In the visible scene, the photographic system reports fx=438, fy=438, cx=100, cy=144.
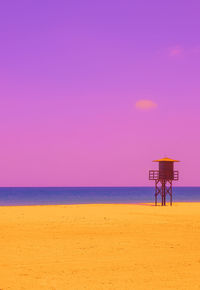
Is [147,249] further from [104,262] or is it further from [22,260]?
[22,260]

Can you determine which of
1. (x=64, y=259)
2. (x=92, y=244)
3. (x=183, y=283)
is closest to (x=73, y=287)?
(x=183, y=283)

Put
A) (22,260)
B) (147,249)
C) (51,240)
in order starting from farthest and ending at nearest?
(51,240)
(147,249)
(22,260)

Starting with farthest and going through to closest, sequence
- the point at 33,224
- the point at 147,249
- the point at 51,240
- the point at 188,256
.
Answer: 1. the point at 33,224
2. the point at 51,240
3. the point at 147,249
4. the point at 188,256

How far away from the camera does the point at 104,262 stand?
1226 cm

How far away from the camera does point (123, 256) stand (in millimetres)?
13219

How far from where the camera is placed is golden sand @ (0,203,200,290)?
996 cm

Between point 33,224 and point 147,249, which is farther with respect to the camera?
point 33,224

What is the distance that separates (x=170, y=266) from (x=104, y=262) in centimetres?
184

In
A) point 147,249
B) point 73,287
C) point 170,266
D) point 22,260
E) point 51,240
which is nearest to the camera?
point 73,287

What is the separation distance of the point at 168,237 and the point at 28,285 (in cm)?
935

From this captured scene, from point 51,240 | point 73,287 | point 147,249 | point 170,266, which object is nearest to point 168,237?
point 147,249

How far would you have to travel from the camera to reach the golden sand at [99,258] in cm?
996

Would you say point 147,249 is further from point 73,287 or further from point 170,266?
point 73,287

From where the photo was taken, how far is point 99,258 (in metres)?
12.9
